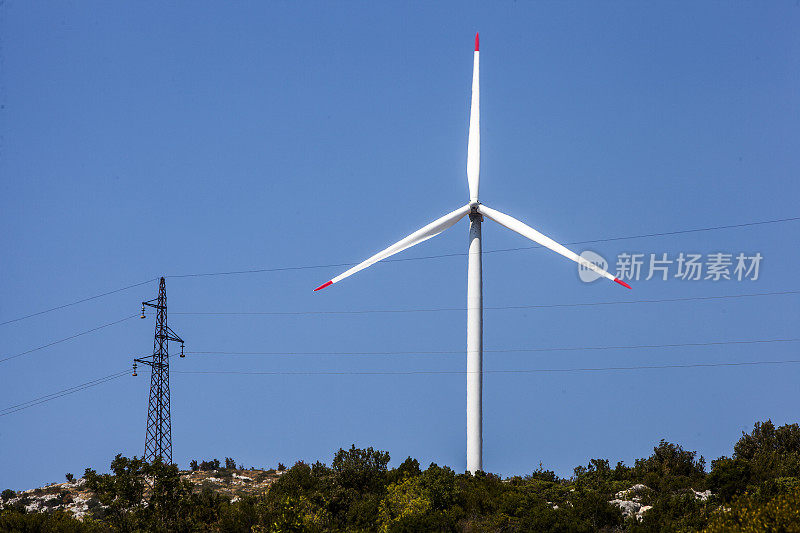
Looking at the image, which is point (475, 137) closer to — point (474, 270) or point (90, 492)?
point (474, 270)

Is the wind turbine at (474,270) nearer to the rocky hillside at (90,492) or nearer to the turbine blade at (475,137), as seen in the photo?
the turbine blade at (475,137)

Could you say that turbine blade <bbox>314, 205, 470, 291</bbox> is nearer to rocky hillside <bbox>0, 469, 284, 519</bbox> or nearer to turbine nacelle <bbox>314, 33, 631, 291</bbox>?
turbine nacelle <bbox>314, 33, 631, 291</bbox>

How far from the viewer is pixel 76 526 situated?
51594 millimetres

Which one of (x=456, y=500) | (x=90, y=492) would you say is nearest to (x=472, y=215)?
(x=456, y=500)

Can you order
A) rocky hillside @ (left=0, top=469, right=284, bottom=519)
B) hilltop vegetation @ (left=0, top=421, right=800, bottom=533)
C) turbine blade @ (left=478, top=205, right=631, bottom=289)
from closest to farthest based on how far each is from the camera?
hilltop vegetation @ (left=0, top=421, right=800, bottom=533), turbine blade @ (left=478, top=205, right=631, bottom=289), rocky hillside @ (left=0, top=469, right=284, bottom=519)

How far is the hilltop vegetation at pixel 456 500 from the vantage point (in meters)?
46.0

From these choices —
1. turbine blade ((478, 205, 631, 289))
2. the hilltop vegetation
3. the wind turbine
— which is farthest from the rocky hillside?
turbine blade ((478, 205, 631, 289))

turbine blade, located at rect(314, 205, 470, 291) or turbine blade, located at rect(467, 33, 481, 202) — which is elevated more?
turbine blade, located at rect(467, 33, 481, 202)

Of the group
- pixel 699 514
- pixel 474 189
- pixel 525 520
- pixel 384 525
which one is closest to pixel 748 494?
pixel 699 514

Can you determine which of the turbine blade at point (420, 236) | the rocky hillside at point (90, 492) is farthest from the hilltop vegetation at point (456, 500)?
the turbine blade at point (420, 236)

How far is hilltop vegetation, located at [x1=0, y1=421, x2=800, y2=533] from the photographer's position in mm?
46000

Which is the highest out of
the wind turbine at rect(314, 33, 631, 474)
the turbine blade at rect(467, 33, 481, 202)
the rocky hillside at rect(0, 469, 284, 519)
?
the turbine blade at rect(467, 33, 481, 202)

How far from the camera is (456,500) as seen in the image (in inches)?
2063

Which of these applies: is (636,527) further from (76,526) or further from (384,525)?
(76,526)
